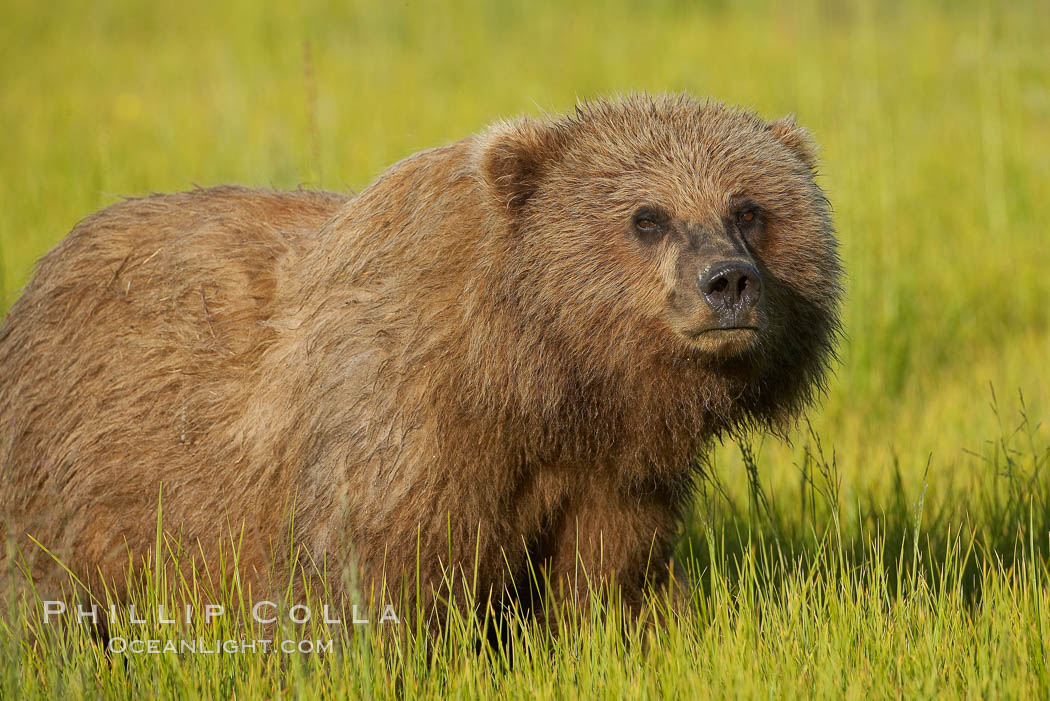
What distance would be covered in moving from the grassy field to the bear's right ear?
0.60 m

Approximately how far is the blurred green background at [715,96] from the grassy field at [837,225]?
42 millimetres

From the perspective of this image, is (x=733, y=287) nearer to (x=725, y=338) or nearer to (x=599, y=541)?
(x=725, y=338)

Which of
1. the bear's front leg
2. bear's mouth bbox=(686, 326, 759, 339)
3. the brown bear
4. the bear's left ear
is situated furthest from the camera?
the bear's left ear

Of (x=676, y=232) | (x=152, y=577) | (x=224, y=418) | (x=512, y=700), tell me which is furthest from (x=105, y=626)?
(x=676, y=232)

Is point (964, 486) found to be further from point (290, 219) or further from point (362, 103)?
point (362, 103)

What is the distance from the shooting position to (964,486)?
616cm

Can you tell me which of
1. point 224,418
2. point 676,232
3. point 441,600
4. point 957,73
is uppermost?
point 957,73

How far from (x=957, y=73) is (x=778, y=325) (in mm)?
11962

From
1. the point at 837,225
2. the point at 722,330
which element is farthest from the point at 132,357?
the point at 837,225

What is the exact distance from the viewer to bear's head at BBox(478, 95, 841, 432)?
12.8ft

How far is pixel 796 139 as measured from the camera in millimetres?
4629

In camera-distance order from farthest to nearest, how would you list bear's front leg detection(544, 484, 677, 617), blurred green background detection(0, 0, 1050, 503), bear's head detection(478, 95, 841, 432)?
1. blurred green background detection(0, 0, 1050, 503)
2. bear's front leg detection(544, 484, 677, 617)
3. bear's head detection(478, 95, 841, 432)

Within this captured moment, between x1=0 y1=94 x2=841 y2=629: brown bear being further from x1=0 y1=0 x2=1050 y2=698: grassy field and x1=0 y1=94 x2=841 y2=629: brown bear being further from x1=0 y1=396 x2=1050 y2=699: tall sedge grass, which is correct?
x1=0 y1=0 x2=1050 y2=698: grassy field

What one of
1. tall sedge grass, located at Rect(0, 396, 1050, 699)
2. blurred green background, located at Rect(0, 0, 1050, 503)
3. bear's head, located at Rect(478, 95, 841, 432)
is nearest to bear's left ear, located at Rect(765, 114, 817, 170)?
bear's head, located at Rect(478, 95, 841, 432)
